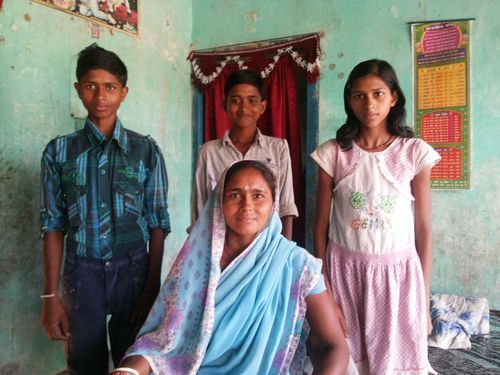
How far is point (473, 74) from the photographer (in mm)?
2932

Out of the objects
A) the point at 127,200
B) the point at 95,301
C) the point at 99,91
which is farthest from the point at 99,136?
the point at 95,301

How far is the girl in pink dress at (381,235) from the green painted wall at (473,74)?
65.7 inches

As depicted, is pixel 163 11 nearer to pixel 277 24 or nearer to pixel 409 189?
pixel 277 24

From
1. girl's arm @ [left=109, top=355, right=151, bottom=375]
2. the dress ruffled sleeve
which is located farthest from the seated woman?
the dress ruffled sleeve

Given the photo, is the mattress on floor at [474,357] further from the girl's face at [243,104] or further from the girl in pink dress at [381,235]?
the girl's face at [243,104]

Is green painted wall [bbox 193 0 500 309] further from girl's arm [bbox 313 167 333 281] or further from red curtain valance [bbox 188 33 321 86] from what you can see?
girl's arm [bbox 313 167 333 281]

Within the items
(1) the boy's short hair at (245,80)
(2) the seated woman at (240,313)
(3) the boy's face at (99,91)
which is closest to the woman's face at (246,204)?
(2) the seated woman at (240,313)

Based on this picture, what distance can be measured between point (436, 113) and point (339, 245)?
1.94 m

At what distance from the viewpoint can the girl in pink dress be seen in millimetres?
1514

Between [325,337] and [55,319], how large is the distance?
1026mm

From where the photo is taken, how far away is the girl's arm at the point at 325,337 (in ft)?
3.90

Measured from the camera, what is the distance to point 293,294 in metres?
1.25

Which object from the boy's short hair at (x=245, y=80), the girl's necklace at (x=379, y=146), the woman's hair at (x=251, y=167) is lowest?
the woman's hair at (x=251, y=167)

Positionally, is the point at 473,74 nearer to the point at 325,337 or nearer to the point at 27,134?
the point at 325,337
